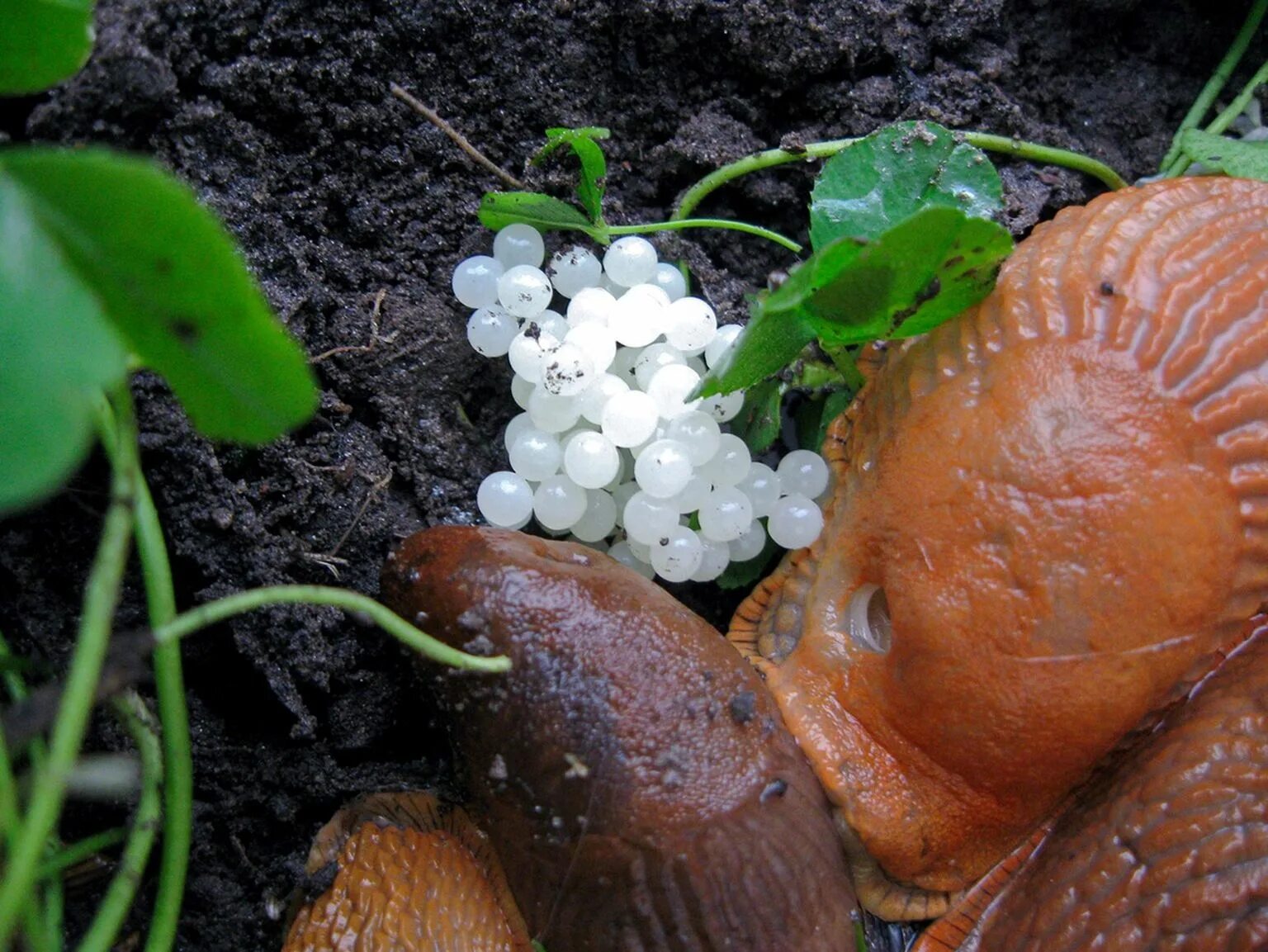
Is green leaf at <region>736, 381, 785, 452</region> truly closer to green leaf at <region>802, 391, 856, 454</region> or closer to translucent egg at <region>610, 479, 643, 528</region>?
green leaf at <region>802, 391, 856, 454</region>

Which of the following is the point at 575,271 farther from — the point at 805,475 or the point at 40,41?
the point at 40,41

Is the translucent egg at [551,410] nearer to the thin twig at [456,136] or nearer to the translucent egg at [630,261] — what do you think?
the translucent egg at [630,261]

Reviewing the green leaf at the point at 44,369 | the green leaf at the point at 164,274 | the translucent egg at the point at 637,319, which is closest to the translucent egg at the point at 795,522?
the translucent egg at the point at 637,319

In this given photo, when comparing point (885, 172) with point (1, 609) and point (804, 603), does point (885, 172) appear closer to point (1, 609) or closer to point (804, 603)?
point (804, 603)

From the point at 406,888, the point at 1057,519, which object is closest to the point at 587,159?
the point at 1057,519

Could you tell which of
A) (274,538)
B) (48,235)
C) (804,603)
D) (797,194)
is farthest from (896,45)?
(48,235)

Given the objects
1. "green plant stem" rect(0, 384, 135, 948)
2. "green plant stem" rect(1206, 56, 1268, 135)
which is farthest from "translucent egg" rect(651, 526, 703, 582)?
"green plant stem" rect(1206, 56, 1268, 135)
